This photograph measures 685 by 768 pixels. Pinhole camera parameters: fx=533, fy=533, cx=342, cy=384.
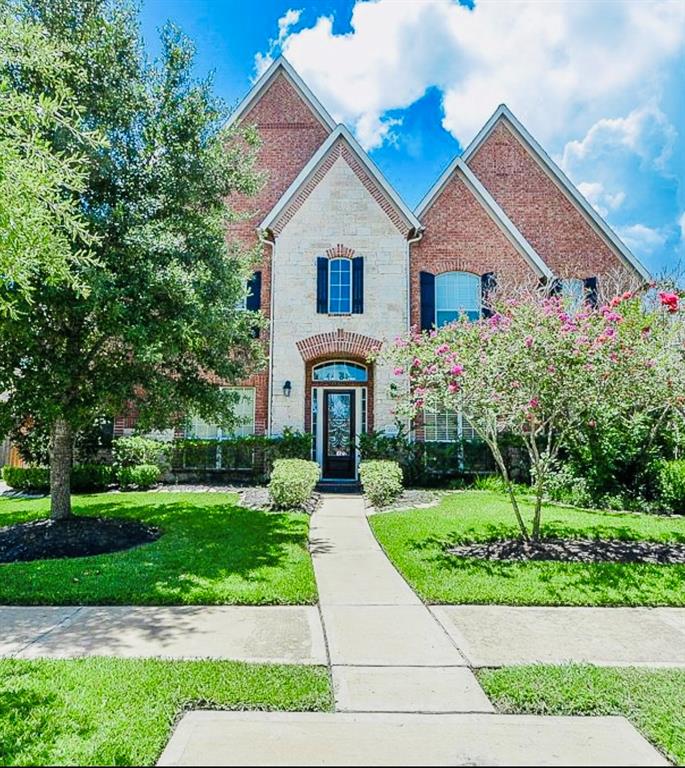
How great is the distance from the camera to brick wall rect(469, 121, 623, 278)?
18.0 m

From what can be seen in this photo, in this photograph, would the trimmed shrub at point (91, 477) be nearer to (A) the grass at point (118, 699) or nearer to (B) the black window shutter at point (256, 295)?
(B) the black window shutter at point (256, 295)

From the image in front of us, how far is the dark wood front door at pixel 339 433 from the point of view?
16250 mm

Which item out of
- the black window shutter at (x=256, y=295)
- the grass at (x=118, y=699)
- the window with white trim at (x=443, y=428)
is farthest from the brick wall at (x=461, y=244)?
the grass at (x=118, y=699)

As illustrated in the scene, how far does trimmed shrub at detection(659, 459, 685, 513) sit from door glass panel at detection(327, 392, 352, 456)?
8261 mm

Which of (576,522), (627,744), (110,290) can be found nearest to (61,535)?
(110,290)

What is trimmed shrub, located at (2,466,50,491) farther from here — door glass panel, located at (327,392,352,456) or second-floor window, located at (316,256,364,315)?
second-floor window, located at (316,256,364,315)

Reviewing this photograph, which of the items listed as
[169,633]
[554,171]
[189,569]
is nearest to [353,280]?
[554,171]

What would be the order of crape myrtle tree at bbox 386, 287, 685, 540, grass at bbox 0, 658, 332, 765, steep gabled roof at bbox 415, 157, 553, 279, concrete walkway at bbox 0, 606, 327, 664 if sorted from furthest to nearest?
steep gabled roof at bbox 415, 157, 553, 279, crape myrtle tree at bbox 386, 287, 685, 540, concrete walkway at bbox 0, 606, 327, 664, grass at bbox 0, 658, 332, 765

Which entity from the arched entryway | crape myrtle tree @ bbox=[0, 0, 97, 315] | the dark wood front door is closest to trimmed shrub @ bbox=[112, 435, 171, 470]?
the arched entryway

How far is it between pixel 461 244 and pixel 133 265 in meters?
11.5

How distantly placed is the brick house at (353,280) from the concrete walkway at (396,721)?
1076cm

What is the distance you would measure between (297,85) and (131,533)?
54.4ft

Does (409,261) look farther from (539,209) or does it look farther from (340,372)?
(539,209)

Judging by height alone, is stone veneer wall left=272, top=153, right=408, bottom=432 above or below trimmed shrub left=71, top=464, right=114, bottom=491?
above
